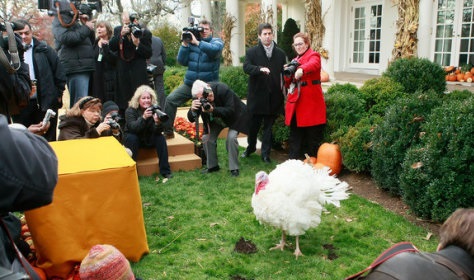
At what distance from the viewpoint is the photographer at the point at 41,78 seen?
18.6 ft

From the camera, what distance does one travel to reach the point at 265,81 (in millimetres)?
6551

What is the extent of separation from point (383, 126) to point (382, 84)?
6.89 ft

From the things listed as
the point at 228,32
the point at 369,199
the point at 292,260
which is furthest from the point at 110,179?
the point at 228,32

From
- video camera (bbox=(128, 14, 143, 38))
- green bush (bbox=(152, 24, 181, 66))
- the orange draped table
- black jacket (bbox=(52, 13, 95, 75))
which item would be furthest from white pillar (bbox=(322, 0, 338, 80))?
the orange draped table

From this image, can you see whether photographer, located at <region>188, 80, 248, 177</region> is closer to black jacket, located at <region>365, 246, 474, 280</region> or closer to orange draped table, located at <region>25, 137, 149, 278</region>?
orange draped table, located at <region>25, 137, 149, 278</region>

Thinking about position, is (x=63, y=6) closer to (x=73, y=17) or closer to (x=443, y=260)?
(x=73, y=17)

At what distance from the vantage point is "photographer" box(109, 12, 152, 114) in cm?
614

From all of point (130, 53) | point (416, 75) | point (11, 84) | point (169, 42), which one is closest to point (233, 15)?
point (169, 42)

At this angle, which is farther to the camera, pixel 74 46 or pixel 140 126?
pixel 74 46

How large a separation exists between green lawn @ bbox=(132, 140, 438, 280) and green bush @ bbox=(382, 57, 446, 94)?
3.07 metres

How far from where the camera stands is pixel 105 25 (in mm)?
6461

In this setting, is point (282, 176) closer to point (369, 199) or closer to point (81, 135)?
point (369, 199)

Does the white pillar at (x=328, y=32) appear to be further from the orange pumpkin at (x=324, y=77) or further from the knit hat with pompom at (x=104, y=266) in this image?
the knit hat with pompom at (x=104, y=266)

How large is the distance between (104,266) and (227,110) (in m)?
3.53
